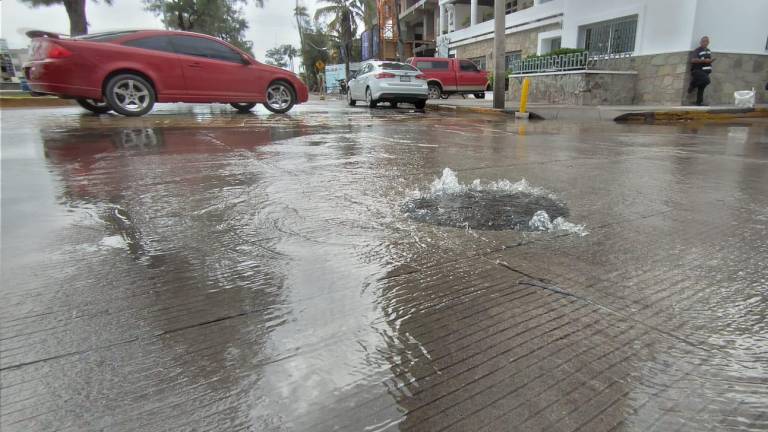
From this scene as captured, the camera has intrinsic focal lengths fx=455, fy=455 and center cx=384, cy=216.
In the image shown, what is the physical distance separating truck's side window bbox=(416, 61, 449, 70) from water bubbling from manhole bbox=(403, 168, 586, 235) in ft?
57.9

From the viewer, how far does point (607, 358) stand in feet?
4.59

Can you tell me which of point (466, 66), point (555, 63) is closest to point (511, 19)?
point (466, 66)

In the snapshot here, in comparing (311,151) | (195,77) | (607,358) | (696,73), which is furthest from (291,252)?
(696,73)

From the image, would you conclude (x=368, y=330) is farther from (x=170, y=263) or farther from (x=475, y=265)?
(x=170, y=263)

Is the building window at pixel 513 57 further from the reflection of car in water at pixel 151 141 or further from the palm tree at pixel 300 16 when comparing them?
the palm tree at pixel 300 16

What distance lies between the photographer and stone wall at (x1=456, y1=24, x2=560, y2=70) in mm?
21641

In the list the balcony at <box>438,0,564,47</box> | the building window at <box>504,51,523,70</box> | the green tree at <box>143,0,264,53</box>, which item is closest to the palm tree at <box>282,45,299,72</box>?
the green tree at <box>143,0,264,53</box>

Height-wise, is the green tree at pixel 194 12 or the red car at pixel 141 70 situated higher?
the green tree at pixel 194 12

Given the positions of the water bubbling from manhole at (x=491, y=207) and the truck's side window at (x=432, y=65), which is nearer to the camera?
the water bubbling from manhole at (x=491, y=207)

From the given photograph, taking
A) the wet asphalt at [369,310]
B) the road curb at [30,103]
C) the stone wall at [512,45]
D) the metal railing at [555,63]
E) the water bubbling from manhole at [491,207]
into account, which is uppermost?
the stone wall at [512,45]

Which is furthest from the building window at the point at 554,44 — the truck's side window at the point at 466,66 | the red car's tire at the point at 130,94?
the red car's tire at the point at 130,94

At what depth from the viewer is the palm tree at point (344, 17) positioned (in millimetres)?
38384

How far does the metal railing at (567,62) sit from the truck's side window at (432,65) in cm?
454

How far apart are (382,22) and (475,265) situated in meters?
41.1
